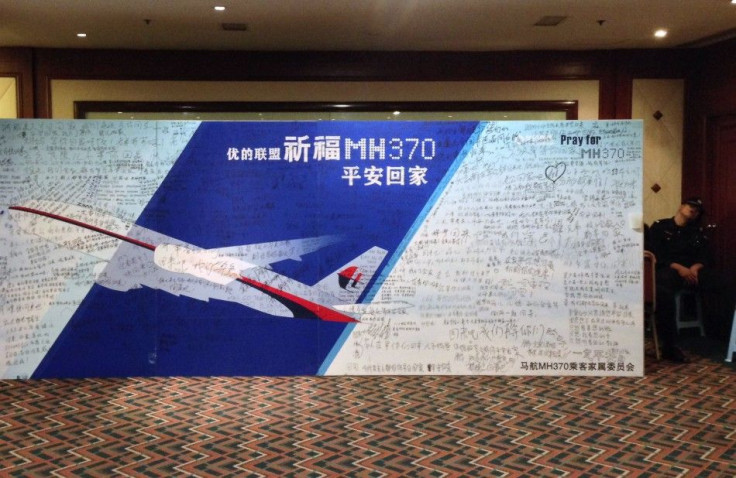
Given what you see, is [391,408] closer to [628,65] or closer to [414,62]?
[414,62]

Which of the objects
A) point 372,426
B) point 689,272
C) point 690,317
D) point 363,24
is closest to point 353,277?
point 372,426

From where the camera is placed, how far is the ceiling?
6090 millimetres

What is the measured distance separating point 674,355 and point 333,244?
2.89 meters

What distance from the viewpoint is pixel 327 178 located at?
557cm

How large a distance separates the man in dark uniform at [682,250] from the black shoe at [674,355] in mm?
389

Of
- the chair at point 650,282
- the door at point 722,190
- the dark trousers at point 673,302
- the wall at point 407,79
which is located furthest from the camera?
the wall at point 407,79

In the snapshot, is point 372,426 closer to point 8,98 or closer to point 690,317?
point 690,317

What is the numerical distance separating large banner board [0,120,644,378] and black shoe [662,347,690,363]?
28.1 inches

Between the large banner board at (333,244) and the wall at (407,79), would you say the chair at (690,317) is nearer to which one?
the wall at (407,79)

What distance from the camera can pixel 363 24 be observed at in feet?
22.3

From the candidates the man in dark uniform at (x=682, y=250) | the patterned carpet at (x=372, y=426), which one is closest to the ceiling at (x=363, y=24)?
the man in dark uniform at (x=682, y=250)

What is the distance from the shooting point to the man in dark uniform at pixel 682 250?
21.8ft

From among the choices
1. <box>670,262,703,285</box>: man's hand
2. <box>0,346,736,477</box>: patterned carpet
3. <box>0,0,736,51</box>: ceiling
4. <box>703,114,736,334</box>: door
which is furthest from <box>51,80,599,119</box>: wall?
<box>0,346,736,477</box>: patterned carpet

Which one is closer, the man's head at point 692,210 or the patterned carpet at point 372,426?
the patterned carpet at point 372,426
